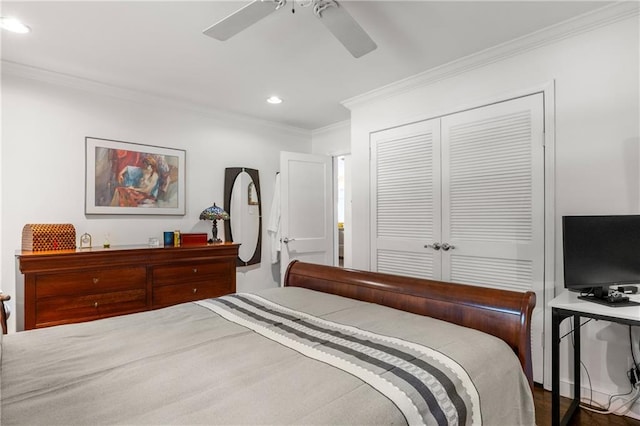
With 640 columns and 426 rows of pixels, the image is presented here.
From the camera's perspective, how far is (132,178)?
11.0 feet

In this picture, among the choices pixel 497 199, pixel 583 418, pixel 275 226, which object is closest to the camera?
pixel 583 418

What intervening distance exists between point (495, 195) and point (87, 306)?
10.7 ft

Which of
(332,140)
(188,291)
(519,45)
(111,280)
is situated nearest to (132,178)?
(111,280)

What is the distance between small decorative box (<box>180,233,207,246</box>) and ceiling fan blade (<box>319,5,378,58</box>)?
2.40 meters

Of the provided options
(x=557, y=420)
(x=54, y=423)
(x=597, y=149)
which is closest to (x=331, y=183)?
(x=597, y=149)

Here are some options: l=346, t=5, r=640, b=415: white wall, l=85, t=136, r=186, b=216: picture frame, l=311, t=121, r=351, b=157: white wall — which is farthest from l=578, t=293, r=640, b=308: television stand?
l=85, t=136, r=186, b=216: picture frame

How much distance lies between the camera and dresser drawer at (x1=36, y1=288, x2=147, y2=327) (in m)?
2.49

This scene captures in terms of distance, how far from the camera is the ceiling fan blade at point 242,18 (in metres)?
1.64

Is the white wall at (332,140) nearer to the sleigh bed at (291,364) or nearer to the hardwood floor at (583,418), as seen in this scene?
the sleigh bed at (291,364)

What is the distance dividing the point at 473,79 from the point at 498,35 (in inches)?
16.6

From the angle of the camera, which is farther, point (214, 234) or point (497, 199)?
point (214, 234)

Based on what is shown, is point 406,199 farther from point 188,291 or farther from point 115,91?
point 115,91

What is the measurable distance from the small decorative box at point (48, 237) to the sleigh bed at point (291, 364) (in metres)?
1.49

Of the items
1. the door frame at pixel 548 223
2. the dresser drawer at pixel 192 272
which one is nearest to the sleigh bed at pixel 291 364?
the door frame at pixel 548 223
